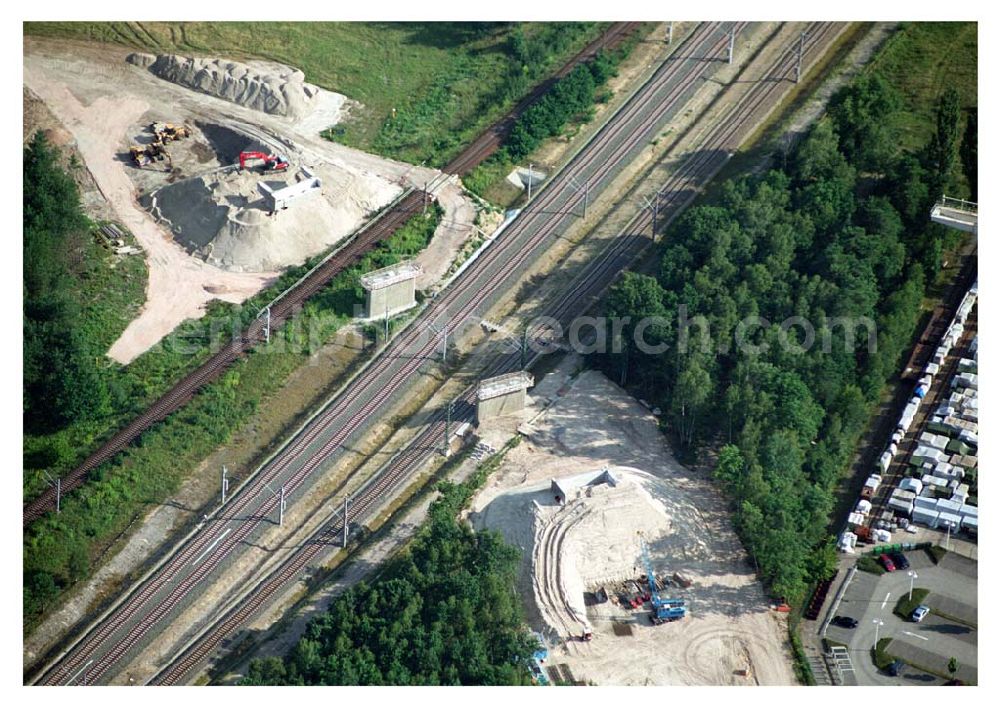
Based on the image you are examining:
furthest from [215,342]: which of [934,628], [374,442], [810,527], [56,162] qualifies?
[934,628]

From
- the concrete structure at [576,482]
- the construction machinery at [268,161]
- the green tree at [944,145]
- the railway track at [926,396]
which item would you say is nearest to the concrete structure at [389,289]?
the construction machinery at [268,161]

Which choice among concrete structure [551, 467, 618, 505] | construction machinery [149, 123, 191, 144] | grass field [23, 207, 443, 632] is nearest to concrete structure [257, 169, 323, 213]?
grass field [23, 207, 443, 632]

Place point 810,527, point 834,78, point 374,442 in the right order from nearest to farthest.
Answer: point 810,527
point 374,442
point 834,78

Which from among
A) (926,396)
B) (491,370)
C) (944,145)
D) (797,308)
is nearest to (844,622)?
(926,396)

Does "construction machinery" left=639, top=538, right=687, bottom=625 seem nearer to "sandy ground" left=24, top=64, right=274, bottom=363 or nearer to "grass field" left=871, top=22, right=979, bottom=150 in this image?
"sandy ground" left=24, top=64, right=274, bottom=363

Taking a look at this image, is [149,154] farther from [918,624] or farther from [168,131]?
[918,624]

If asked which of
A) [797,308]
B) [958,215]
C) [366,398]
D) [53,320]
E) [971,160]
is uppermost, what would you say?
[971,160]

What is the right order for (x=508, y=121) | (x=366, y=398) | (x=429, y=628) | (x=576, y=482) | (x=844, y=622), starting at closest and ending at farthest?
(x=429, y=628), (x=844, y=622), (x=576, y=482), (x=366, y=398), (x=508, y=121)
